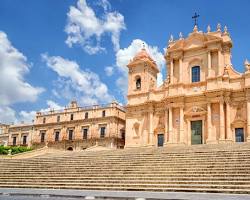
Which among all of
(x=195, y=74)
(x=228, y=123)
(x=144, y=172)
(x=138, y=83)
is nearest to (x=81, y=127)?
(x=138, y=83)

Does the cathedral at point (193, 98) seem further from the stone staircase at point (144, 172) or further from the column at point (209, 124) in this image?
the stone staircase at point (144, 172)

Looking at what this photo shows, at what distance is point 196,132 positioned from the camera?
112 ft

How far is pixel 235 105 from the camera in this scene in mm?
32375

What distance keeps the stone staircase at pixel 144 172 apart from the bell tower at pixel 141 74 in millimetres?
16006

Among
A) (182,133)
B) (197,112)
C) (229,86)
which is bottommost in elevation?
(182,133)

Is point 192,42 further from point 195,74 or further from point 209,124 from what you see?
point 209,124

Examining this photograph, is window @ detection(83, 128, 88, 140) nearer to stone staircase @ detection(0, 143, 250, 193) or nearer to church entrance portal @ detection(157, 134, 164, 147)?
church entrance portal @ detection(157, 134, 164, 147)

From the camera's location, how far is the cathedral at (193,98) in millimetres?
32156

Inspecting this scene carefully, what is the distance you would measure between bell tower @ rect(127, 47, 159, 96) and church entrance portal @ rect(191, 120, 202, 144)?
269 inches

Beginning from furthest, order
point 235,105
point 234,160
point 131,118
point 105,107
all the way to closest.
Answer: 1. point 105,107
2. point 131,118
3. point 235,105
4. point 234,160

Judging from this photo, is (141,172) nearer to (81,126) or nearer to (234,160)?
(234,160)

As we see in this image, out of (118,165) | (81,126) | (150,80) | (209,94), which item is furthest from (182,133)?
(81,126)

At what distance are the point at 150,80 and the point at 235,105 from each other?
434 inches

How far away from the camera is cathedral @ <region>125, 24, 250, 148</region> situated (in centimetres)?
3216
